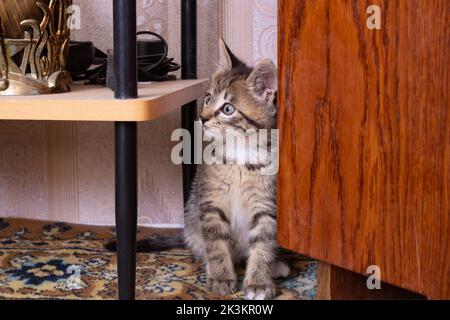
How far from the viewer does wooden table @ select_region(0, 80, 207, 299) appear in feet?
2.81

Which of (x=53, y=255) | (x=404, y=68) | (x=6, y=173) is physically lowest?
(x=53, y=255)

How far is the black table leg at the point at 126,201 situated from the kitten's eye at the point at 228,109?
307mm

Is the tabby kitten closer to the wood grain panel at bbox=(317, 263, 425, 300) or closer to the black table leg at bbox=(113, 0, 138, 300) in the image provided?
the wood grain panel at bbox=(317, 263, 425, 300)

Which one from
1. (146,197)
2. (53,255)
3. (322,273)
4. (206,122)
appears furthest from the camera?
(146,197)

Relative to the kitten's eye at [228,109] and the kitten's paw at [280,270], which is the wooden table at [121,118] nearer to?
the kitten's eye at [228,109]

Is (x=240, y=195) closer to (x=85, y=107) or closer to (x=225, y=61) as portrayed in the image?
(x=225, y=61)

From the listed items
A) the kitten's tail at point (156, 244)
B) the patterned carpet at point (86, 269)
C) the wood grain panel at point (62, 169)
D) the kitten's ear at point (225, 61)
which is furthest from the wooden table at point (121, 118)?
the wood grain panel at point (62, 169)

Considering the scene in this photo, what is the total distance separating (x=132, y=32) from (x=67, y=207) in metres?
0.76

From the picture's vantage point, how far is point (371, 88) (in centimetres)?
85

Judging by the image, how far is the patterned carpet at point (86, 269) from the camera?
3.61ft

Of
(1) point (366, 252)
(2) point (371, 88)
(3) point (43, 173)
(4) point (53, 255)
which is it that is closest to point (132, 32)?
(2) point (371, 88)

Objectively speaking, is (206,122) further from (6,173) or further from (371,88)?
(6,173)

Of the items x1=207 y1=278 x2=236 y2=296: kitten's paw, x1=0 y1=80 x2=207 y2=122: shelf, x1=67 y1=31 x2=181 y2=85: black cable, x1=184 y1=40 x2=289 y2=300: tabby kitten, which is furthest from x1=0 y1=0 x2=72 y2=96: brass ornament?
x1=207 y1=278 x2=236 y2=296: kitten's paw

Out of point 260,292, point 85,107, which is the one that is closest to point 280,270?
point 260,292
